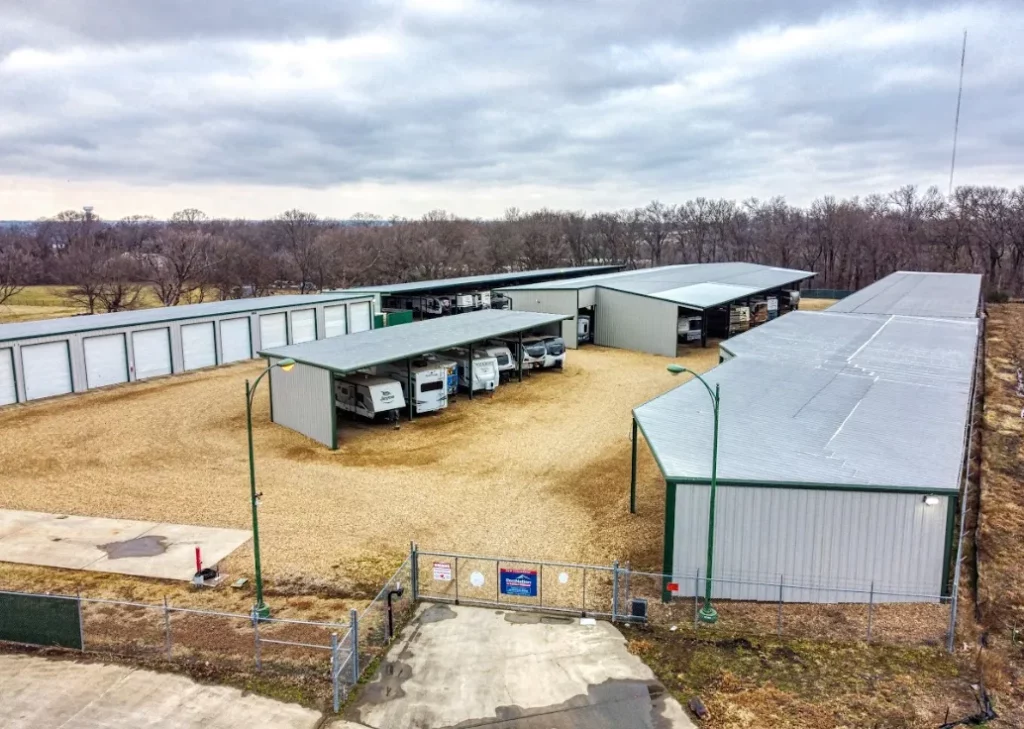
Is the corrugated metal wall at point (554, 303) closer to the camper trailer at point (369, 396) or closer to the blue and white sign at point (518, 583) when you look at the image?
the camper trailer at point (369, 396)

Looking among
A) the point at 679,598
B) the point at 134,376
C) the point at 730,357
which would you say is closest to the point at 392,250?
the point at 134,376

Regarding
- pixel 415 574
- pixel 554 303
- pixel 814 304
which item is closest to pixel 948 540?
pixel 415 574

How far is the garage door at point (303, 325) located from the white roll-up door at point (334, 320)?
1190 mm

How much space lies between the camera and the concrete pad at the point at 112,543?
58.8 ft

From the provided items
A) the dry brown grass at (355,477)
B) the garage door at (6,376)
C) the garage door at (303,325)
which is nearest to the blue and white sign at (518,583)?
the dry brown grass at (355,477)

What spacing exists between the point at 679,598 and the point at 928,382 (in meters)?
16.0

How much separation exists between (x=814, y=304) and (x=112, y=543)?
7667 centimetres

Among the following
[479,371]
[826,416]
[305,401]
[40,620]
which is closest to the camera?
[40,620]

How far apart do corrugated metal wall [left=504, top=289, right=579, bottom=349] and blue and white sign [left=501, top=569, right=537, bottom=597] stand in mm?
32484

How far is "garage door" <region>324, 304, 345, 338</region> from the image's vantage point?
51.1 meters

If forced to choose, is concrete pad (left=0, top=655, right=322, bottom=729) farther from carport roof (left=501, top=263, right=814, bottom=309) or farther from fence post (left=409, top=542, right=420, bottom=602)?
carport roof (left=501, top=263, right=814, bottom=309)

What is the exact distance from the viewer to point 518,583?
15914 millimetres

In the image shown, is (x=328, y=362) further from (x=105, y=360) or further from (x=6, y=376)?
(x=105, y=360)

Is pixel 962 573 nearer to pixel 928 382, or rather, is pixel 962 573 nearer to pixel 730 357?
pixel 928 382
